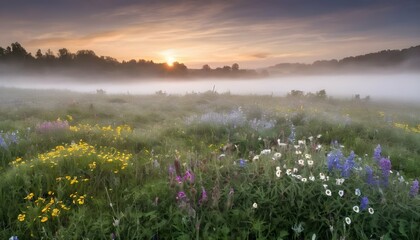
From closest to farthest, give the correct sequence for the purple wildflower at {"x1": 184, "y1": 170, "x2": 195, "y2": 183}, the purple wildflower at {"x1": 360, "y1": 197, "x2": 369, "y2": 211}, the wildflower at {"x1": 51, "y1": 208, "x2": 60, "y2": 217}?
the purple wildflower at {"x1": 360, "y1": 197, "x2": 369, "y2": 211} → the wildflower at {"x1": 51, "y1": 208, "x2": 60, "y2": 217} → the purple wildflower at {"x1": 184, "y1": 170, "x2": 195, "y2": 183}

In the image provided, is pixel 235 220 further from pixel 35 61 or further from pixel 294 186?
pixel 35 61

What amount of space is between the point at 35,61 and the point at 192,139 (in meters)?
74.4

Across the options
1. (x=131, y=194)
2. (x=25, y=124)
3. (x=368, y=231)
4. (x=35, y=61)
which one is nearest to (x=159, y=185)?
(x=131, y=194)

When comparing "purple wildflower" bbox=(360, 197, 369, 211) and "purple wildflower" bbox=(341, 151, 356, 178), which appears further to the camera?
"purple wildflower" bbox=(341, 151, 356, 178)

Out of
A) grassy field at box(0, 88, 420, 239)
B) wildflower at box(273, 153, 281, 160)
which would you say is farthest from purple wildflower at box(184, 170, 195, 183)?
wildflower at box(273, 153, 281, 160)

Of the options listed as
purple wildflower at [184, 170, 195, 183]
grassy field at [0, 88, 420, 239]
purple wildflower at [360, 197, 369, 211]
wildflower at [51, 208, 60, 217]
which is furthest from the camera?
purple wildflower at [184, 170, 195, 183]

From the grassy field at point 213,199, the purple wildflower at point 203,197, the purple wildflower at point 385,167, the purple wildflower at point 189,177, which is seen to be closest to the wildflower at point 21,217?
the grassy field at point 213,199

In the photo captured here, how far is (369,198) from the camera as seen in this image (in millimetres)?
3934

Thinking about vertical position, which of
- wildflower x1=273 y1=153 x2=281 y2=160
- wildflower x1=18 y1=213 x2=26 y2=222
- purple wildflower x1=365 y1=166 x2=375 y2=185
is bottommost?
wildflower x1=18 y1=213 x2=26 y2=222

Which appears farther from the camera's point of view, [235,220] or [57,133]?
[57,133]

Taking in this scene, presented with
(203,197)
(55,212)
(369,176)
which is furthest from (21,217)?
(369,176)

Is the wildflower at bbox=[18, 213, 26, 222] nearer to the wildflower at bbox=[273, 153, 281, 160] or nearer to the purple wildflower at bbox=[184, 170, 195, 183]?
the purple wildflower at bbox=[184, 170, 195, 183]

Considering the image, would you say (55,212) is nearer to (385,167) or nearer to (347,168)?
(347,168)

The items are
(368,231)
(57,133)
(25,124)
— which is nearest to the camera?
(368,231)
